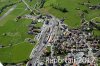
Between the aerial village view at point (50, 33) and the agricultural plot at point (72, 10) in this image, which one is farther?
the agricultural plot at point (72, 10)

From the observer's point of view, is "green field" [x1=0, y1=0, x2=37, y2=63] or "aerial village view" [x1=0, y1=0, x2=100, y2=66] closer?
"aerial village view" [x1=0, y1=0, x2=100, y2=66]

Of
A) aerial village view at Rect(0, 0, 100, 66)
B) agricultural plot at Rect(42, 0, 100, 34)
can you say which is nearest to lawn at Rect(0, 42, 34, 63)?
aerial village view at Rect(0, 0, 100, 66)

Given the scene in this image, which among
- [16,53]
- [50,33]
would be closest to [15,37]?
[16,53]

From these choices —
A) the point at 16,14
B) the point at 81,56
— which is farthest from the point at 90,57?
the point at 16,14

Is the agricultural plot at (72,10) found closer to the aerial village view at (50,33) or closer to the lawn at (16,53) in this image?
the aerial village view at (50,33)

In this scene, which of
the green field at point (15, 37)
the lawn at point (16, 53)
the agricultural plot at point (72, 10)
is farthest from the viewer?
the agricultural plot at point (72, 10)

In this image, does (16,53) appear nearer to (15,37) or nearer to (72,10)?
(15,37)

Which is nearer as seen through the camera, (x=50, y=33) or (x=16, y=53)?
(x=16, y=53)

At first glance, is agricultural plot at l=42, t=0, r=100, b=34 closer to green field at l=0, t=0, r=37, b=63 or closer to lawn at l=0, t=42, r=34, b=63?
green field at l=0, t=0, r=37, b=63

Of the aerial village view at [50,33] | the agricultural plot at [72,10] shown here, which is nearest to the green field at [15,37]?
the aerial village view at [50,33]
